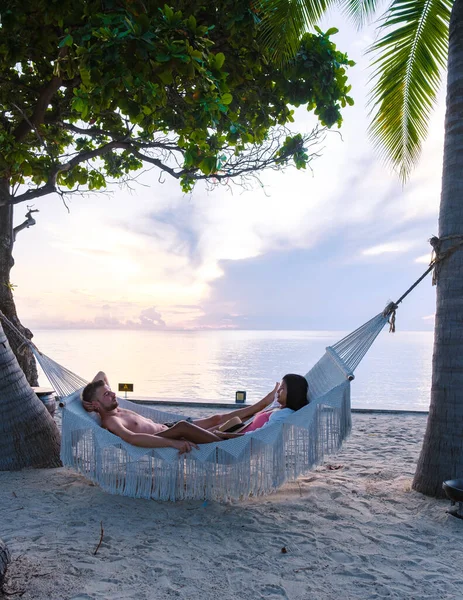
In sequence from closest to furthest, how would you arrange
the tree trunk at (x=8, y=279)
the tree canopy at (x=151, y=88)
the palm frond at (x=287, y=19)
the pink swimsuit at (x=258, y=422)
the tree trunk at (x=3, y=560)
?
the tree trunk at (x=3, y=560) < the pink swimsuit at (x=258, y=422) < the tree canopy at (x=151, y=88) < the palm frond at (x=287, y=19) < the tree trunk at (x=8, y=279)

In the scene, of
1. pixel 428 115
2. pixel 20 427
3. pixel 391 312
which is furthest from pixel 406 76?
pixel 20 427

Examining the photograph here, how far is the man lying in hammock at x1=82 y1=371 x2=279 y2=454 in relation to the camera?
7.44 ft

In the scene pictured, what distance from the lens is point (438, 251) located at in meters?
2.50

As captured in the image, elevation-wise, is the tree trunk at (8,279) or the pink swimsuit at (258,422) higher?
the tree trunk at (8,279)

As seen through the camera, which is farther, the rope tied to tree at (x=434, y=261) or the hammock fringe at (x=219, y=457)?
the rope tied to tree at (x=434, y=261)

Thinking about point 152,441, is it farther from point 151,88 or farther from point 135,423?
point 151,88

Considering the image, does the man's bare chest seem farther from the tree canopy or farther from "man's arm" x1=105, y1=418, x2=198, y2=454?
the tree canopy

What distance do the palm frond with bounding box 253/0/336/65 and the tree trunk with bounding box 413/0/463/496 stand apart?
949 mm

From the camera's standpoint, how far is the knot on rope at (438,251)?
244 centimetres

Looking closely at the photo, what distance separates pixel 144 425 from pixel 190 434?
1.33 feet

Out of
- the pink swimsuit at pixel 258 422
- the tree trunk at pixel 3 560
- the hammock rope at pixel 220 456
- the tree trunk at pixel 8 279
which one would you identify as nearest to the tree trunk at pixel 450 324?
the hammock rope at pixel 220 456

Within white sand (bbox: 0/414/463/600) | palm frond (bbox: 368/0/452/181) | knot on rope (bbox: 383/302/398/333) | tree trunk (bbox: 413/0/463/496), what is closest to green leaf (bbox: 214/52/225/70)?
palm frond (bbox: 368/0/452/181)

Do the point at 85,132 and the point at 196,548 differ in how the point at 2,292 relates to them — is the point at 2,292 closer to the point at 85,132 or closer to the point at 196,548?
the point at 85,132

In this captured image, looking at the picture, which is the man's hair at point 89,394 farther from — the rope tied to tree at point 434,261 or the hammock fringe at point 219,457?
the rope tied to tree at point 434,261
